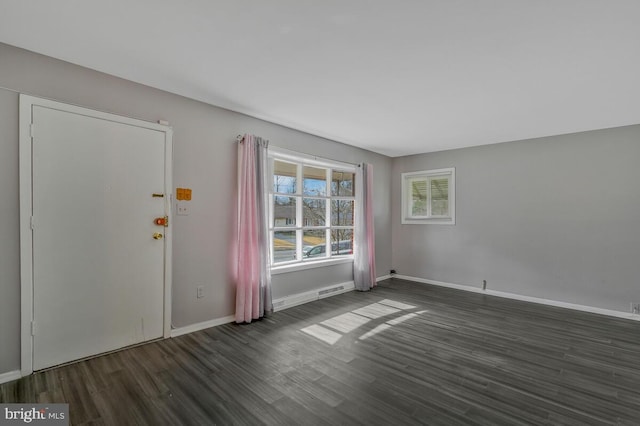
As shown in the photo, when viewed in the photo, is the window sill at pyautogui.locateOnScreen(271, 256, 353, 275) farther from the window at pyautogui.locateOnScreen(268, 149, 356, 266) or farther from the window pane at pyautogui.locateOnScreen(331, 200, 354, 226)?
the window pane at pyautogui.locateOnScreen(331, 200, 354, 226)

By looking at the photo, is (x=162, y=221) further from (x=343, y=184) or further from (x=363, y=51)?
(x=343, y=184)

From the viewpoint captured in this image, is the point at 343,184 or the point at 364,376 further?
the point at 343,184

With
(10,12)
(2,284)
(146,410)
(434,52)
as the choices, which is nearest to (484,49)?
(434,52)

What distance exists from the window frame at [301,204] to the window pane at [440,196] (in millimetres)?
1634

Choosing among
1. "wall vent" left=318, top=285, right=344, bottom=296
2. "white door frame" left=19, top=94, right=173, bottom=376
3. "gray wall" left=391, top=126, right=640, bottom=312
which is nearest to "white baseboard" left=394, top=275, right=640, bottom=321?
"gray wall" left=391, top=126, right=640, bottom=312

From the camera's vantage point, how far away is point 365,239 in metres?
5.19

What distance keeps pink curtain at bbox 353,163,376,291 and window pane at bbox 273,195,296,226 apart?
1306 millimetres

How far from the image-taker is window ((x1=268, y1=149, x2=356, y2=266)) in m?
4.22

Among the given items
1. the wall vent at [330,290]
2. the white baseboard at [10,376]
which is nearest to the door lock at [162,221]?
the white baseboard at [10,376]

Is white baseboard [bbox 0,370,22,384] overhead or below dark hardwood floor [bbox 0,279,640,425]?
overhead

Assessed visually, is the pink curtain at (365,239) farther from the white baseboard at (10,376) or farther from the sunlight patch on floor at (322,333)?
the white baseboard at (10,376)

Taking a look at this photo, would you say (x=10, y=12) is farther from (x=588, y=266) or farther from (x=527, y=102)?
(x=588, y=266)

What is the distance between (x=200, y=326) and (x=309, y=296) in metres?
1.67

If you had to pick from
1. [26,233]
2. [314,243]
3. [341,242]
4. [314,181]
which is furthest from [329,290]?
[26,233]
